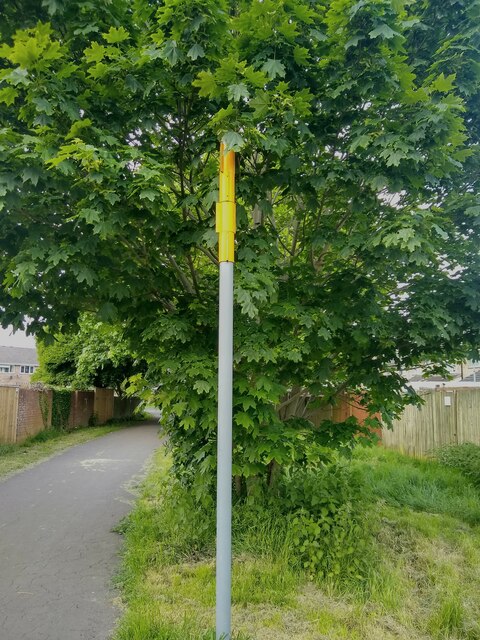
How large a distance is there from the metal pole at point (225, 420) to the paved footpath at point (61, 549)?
1134 millimetres

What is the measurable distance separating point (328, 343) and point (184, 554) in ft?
8.08

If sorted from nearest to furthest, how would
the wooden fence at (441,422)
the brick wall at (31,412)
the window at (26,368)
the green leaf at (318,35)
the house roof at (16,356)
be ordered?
1. the green leaf at (318,35)
2. the wooden fence at (441,422)
3. the brick wall at (31,412)
4. the house roof at (16,356)
5. the window at (26,368)

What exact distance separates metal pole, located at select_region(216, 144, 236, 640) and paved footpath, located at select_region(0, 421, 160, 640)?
113 centimetres

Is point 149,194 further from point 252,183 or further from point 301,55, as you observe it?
point 301,55

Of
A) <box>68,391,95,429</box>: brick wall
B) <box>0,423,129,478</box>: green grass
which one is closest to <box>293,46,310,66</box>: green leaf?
<box>0,423,129,478</box>: green grass

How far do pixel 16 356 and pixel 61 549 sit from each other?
52.5 m

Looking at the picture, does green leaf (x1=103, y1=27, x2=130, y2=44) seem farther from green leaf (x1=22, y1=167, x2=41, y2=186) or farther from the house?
the house

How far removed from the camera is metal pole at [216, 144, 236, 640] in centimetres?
280

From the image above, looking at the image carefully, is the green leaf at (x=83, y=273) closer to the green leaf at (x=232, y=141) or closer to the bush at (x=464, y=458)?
the green leaf at (x=232, y=141)

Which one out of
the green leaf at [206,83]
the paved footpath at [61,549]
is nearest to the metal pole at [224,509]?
the paved footpath at [61,549]

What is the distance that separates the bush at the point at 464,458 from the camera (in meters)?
7.93

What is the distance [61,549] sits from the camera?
17.1 feet

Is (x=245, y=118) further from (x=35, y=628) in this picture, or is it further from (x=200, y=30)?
(x=35, y=628)

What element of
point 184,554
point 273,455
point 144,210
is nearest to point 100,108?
point 144,210
